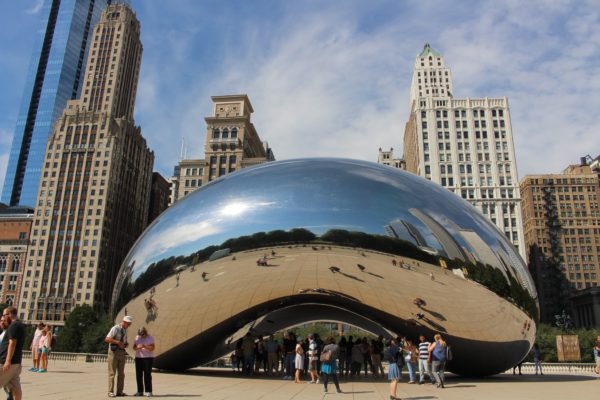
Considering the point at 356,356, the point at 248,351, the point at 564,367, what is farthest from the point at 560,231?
the point at 248,351

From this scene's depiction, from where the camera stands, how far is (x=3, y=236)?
384 feet

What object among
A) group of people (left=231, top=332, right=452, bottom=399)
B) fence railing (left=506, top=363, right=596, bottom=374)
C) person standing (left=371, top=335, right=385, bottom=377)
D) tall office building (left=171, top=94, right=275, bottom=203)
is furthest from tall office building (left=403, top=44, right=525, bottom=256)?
group of people (left=231, top=332, right=452, bottom=399)

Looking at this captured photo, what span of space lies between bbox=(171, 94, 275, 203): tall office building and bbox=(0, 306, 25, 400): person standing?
95.9 meters

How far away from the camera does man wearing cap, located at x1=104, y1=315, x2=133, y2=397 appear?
866 cm

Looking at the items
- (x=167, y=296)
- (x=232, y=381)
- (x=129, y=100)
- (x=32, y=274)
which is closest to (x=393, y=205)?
(x=167, y=296)

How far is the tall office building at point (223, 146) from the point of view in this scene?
10612 centimetres

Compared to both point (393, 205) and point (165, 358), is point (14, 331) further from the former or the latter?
point (393, 205)

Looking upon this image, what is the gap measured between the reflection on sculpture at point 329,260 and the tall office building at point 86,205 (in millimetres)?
103931

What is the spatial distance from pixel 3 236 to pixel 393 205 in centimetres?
13146

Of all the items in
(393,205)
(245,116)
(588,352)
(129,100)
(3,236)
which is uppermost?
(129,100)

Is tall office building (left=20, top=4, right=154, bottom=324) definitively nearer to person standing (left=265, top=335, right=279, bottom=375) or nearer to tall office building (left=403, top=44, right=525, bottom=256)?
tall office building (left=403, top=44, right=525, bottom=256)

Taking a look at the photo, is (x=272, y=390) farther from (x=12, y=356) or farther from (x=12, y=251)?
(x=12, y=251)

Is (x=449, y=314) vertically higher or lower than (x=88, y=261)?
lower

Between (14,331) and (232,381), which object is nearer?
(14,331)
